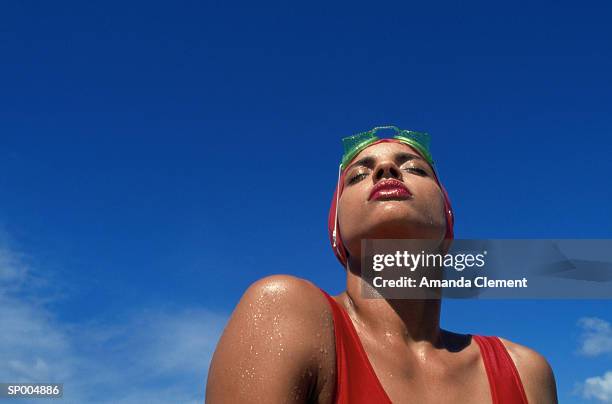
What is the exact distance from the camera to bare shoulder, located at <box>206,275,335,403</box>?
285 cm

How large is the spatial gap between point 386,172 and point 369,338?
1132 millimetres

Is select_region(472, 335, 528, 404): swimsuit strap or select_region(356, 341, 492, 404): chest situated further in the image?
select_region(472, 335, 528, 404): swimsuit strap

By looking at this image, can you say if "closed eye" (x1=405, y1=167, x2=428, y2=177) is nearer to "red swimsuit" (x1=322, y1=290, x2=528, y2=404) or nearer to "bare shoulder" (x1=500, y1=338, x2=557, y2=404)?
"red swimsuit" (x1=322, y1=290, x2=528, y2=404)

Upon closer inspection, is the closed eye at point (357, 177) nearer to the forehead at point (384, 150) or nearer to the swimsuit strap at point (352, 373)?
the forehead at point (384, 150)

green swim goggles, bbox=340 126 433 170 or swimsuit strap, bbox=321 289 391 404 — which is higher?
green swim goggles, bbox=340 126 433 170

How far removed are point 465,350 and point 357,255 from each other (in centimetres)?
98

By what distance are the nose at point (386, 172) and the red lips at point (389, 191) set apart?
0.35 ft

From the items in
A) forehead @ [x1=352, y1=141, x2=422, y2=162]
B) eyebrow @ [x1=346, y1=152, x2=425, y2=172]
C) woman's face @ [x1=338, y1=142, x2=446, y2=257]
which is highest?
forehead @ [x1=352, y1=141, x2=422, y2=162]

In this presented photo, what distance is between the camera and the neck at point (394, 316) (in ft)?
12.0

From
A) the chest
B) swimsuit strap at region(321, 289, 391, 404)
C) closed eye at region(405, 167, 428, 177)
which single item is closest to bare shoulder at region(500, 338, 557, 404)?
the chest

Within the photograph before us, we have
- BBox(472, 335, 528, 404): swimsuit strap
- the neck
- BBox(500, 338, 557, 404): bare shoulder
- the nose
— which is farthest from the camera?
the nose

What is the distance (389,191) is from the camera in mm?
3711

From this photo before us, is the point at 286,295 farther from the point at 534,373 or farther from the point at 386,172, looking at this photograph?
the point at 534,373

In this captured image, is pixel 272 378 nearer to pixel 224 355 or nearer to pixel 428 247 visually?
pixel 224 355
